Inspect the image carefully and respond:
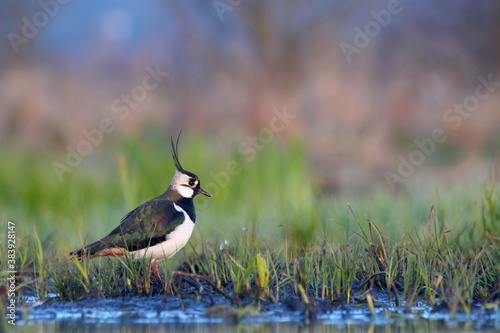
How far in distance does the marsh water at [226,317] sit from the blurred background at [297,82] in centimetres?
603

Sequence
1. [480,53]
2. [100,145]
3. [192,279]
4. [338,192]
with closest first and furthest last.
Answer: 1. [192,279]
2. [338,192]
3. [480,53]
4. [100,145]

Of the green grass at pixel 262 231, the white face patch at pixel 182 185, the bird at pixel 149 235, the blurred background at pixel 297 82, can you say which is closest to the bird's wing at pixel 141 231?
the bird at pixel 149 235

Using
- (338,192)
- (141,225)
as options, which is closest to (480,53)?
(338,192)

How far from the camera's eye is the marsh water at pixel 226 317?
14.4ft

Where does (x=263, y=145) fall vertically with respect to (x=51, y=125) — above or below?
below

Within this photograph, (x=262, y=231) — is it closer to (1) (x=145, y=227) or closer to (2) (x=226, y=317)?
(1) (x=145, y=227)

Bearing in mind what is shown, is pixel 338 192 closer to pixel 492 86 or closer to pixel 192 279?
pixel 492 86

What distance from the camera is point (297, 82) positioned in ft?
50.8

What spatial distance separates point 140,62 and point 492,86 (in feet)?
27.7

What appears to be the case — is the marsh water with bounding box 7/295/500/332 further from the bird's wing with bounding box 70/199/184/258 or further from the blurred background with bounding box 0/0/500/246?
the blurred background with bounding box 0/0/500/246

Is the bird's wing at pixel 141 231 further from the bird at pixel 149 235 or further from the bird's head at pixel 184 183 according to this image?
the bird's head at pixel 184 183

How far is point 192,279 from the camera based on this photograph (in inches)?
205

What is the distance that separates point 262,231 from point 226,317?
11.1 feet

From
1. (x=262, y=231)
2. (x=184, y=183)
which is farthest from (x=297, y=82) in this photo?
(x=184, y=183)
